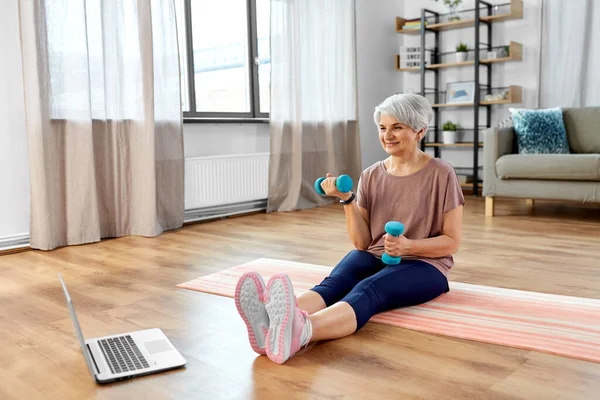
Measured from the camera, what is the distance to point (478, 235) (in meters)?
3.45

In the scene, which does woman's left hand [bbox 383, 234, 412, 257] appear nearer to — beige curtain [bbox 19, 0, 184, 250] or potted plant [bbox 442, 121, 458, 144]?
beige curtain [bbox 19, 0, 184, 250]

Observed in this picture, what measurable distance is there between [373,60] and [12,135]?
3.55 meters

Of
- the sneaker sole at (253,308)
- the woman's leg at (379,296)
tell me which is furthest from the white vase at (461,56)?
the sneaker sole at (253,308)

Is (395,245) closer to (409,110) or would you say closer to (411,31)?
(409,110)

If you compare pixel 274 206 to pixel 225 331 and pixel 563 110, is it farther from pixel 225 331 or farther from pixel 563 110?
pixel 225 331

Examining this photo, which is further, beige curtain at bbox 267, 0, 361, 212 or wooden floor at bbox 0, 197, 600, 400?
beige curtain at bbox 267, 0, 361, 212

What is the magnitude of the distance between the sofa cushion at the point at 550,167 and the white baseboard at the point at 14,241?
10.1 feet

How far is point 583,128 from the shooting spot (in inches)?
171

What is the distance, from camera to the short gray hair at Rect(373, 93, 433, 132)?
6.11 feet

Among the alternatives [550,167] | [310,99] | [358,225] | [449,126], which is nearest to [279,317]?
[358,225]

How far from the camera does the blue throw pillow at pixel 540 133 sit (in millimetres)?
4211

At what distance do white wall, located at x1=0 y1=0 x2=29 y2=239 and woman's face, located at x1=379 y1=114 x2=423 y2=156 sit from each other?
2214 millimetres

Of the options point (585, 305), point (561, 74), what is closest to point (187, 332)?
point (585, 305)

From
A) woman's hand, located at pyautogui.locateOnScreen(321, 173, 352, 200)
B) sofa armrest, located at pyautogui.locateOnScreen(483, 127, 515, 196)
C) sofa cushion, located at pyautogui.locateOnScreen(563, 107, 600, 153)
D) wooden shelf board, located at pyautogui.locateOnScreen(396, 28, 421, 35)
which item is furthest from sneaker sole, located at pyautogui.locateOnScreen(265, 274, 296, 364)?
wooden shelf board, located at pyautogui.locateOnScreen(396, 28, 421, 35)
